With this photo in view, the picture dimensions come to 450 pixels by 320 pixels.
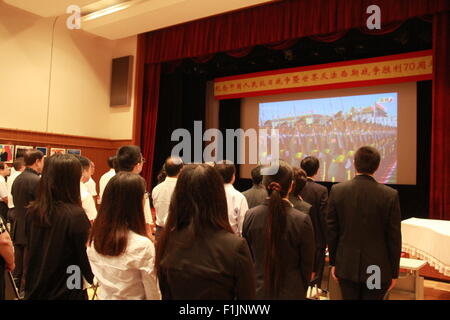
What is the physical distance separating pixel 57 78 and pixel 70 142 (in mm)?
1179

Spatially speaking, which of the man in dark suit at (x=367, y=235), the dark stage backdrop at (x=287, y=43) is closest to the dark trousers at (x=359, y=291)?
the man in dark suit at (x=367, y=235)

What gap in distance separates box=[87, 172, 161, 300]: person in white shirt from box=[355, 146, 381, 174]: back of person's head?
53.5 inches

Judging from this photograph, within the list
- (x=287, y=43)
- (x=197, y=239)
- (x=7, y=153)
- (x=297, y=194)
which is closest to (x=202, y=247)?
(x=197, y=239)

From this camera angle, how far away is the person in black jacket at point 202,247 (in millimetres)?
1277

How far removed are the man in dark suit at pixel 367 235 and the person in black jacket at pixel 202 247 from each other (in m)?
1.14

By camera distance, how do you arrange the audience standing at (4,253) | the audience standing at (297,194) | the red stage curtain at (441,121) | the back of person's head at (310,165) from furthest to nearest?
the red stage curtain at (441,121) < the back of person's head at (310,165) < the audience standing at (297,194) < the audience standing at (4,253)

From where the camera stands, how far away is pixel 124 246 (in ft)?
4.89

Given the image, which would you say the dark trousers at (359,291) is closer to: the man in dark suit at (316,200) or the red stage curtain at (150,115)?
the man in dark suit at (316,200)

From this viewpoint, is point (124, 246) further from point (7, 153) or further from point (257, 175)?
point (7, 153)

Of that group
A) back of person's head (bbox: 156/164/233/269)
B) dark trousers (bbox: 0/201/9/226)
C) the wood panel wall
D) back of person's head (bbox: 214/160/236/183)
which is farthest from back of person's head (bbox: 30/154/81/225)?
the wood panel wall

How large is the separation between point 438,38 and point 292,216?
405 cm

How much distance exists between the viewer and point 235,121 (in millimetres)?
7984

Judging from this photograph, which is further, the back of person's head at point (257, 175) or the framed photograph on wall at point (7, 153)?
A: the framed photograph on wall at point (7, 153)
